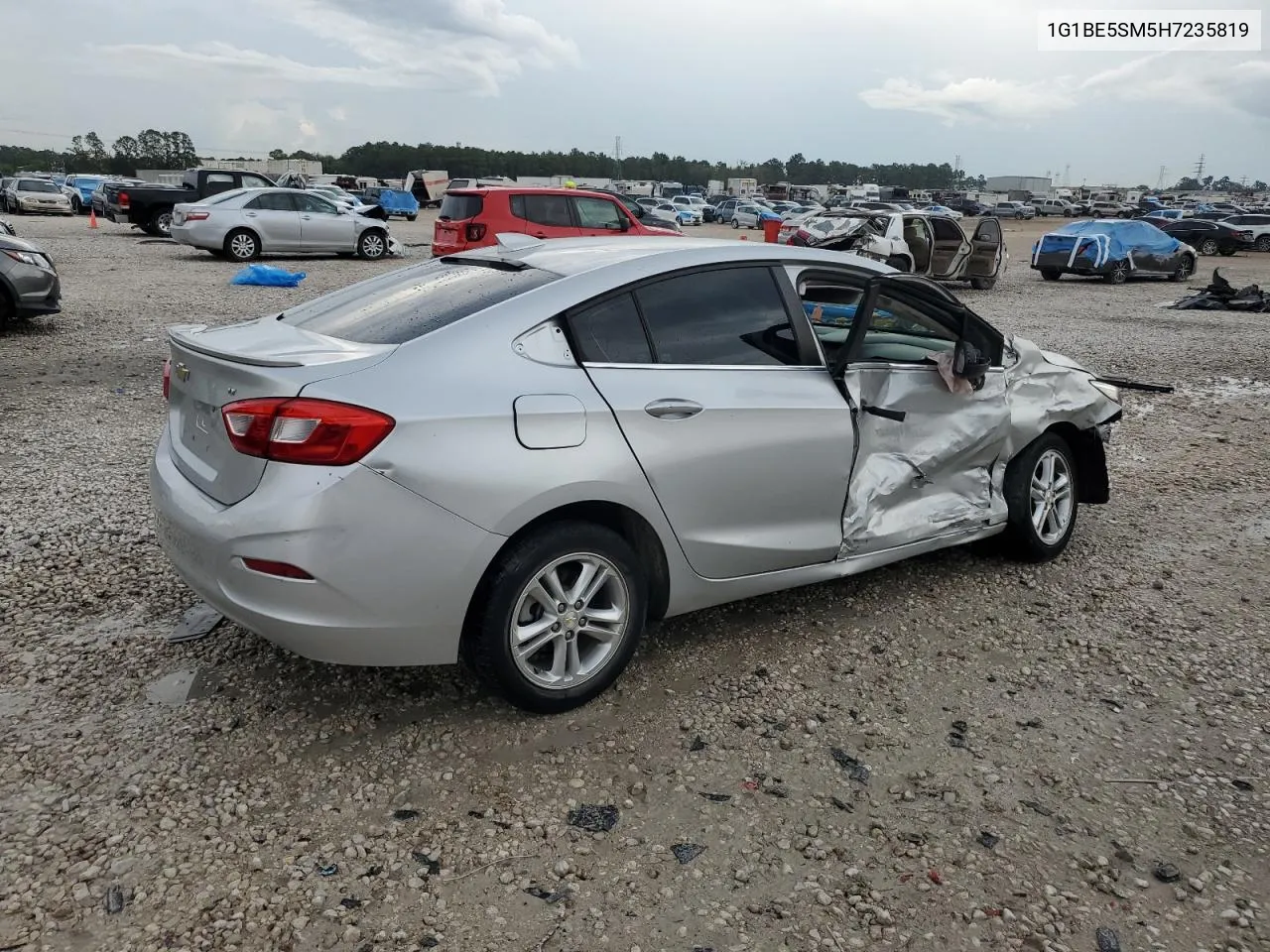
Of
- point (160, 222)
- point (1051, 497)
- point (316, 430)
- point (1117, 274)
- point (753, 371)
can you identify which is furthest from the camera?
point (160, 222)

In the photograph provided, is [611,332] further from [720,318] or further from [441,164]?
[441,164]

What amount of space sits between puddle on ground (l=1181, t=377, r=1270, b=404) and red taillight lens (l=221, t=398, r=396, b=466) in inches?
352

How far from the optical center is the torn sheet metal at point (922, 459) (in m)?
3.97

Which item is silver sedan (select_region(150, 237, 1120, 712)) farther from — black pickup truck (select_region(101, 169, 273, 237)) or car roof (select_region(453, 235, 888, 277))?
black pickup truck (select_region(101, 169, 273, 237))

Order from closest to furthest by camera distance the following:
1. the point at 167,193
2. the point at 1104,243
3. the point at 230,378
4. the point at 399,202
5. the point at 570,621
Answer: the point at 230,378 < the point at 570,621 < the point at 1104,243 < the point at 167,193 < the point at 399,202

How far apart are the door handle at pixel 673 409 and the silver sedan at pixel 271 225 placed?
1801 cm

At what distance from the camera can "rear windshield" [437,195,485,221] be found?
15.5 metres

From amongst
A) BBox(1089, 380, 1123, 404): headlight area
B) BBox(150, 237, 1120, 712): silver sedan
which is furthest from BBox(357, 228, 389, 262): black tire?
BBox(1089, 380, 1123, 404): headlight area

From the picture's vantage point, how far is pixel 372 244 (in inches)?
816

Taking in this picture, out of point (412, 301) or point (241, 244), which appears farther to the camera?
point (241, 244)

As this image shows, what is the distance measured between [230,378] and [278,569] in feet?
2.13

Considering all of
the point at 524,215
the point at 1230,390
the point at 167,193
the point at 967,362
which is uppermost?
the point at 167,193

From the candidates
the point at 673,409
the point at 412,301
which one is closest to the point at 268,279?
the point at 412,301

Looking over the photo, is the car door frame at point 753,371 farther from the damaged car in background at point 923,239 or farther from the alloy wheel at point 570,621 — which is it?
the damaged car in background at point 923,239
